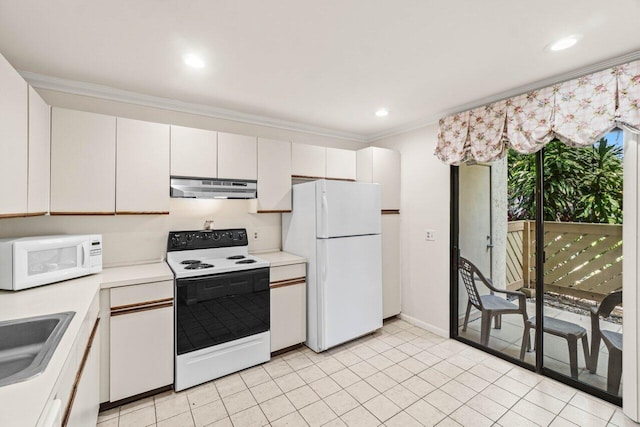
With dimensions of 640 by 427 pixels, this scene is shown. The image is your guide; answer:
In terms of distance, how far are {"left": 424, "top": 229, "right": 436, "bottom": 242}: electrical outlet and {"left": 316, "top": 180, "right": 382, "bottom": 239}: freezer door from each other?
1.86ft

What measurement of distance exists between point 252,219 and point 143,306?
137cm

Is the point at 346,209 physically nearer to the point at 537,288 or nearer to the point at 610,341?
the point at 537,288

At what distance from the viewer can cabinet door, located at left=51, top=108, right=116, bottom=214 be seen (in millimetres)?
2100

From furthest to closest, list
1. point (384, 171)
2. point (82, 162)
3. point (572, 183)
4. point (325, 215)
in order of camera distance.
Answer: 1. point (384, 171)
2. point (325, 215)
3. point (572, 183)
4. point (82, 162)

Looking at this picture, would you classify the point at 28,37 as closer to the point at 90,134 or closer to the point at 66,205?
the point at 90,134

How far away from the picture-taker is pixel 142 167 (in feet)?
7.86

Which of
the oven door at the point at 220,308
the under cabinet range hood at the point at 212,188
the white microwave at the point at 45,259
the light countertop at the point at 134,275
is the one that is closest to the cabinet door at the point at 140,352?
the oven door at the point at 220,308

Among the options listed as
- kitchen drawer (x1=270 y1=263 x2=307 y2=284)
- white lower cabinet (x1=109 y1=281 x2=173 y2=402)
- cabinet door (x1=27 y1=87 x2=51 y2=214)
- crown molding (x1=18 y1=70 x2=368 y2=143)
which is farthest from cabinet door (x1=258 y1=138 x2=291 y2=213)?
cabinet door (x1=27 y1=87 x2=51 y2=214)

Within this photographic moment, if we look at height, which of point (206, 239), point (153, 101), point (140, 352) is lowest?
point (140, 352)

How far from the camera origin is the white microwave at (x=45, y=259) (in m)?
1.77

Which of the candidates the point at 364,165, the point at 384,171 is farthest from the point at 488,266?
the point at 364,165

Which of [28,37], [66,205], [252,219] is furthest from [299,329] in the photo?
[28,37]

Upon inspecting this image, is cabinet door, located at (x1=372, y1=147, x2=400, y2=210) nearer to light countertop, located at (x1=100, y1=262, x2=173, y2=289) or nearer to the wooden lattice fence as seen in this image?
the wooden lattice fence

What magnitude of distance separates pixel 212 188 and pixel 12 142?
131 centimetres
